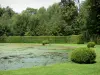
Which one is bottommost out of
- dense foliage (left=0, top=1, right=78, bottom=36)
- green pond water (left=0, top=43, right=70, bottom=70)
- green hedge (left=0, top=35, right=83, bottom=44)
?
green pond water (left=0, top=43, right=70, bottom=70)

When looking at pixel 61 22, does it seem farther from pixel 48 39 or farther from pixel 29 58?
pixel 29 58

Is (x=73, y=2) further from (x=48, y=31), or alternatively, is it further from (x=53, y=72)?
(x=53, y=72)

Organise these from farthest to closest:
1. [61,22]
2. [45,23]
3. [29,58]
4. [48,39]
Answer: [45,23] → [61,22] → [48,39] → [29,58]

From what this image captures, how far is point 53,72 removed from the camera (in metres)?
12.9

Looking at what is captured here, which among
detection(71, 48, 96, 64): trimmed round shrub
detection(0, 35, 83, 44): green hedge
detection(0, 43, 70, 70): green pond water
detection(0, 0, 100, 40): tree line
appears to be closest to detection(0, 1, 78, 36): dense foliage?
detection(0, 0, 100, 40): tree line

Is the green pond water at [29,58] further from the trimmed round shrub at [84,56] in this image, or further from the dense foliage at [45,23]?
the dense foliage at [45,23]

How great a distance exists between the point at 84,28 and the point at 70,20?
49.4 feet

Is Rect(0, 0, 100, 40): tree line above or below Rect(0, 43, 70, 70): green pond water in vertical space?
above

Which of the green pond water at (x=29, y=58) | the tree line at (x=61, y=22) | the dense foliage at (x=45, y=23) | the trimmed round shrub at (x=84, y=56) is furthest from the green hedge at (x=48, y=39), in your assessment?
the trimmed round shrub at (x=84, y=56)

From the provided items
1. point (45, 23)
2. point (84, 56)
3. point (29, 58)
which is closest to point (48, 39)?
point (45, 23)

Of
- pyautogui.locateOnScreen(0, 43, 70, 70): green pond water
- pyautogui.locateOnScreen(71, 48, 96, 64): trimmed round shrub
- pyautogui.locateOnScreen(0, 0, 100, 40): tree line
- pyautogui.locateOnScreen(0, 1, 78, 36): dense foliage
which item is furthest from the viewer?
pyautogui.locateOnScreen(0, 1, 78, 36): dense foliage

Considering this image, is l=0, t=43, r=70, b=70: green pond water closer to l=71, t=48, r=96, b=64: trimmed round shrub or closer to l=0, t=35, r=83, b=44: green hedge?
l=71, t=48, r=96, b=64: trimmed round shrub

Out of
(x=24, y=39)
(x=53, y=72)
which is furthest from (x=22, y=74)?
(x=24, y=39)

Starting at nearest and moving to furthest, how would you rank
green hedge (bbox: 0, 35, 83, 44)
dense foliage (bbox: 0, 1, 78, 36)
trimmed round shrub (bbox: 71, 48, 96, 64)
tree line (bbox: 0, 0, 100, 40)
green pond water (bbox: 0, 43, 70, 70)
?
trimmed round shrub (bbox: 71, 48, 96, 64) < green pond water (bbox: 0, 43, 70, 70) < tree line (bbox: 0, 0, 100, 40) < green hedge (bbox: 0, 35, 83, 44) < dense foliage (bbox: 0, 1, 78, 36)
